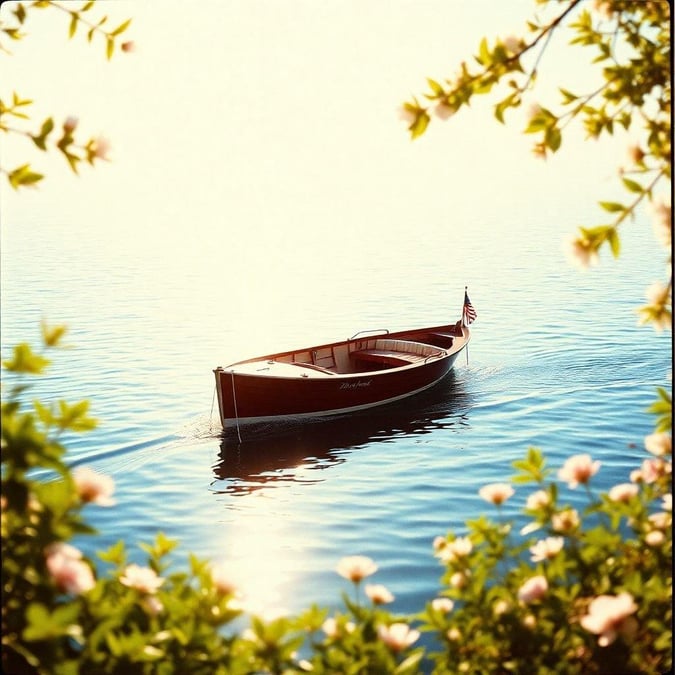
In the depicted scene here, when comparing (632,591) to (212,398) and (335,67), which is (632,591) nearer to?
(335,67)

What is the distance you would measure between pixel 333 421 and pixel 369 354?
1.97 m

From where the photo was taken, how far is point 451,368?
14.4 meters

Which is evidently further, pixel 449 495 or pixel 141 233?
pixel 141 233

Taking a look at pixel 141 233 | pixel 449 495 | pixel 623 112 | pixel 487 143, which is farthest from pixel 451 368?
pixel 141 233

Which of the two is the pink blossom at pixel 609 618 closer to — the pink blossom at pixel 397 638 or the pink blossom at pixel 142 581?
the pink blossom at pixel 397 638

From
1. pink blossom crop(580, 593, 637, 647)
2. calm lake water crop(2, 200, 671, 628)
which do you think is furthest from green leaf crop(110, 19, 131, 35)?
pink blossom crop(580, 593, 637, 647)

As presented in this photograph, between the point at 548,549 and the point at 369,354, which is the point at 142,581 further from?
the point at 369,354

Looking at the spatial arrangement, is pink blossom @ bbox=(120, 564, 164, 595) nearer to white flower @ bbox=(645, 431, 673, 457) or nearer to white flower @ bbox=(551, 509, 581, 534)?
white flower @ bbox=(551, 509, 581, 534)

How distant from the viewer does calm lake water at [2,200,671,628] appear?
7605mm

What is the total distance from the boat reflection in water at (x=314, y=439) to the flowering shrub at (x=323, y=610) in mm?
7153

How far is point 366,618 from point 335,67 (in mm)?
2709

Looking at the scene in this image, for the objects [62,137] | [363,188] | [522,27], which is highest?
[363,188]

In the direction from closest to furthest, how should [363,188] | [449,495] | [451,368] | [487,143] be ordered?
[487,143] < [449,495] < [451,368] < [363,188]

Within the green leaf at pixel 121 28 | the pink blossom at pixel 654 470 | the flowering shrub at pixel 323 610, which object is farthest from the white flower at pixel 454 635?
the green leaf at pixel 121 28
